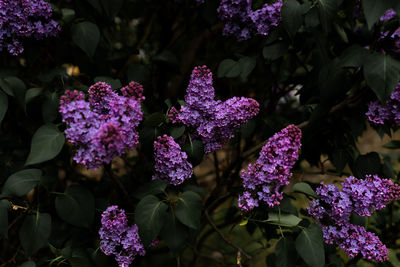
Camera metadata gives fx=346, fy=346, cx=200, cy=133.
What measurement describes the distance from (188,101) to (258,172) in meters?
0.31

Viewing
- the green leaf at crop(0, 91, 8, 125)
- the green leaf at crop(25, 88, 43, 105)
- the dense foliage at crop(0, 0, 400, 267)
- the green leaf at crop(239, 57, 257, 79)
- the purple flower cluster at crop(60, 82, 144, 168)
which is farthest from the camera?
the green leaf at crop(239, 57, 257, 79)

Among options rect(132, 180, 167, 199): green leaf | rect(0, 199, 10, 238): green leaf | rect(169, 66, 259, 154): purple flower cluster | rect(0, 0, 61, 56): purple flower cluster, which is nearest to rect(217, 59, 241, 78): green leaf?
rect(169, 66, 259, 154): purple flower cluster

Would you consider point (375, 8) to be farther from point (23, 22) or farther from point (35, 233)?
point (35, 233)

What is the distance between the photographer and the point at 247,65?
1.36 meters

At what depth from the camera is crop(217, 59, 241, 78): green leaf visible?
1.35 metres

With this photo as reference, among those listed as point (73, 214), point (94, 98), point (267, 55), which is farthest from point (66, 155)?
point (267, 55)

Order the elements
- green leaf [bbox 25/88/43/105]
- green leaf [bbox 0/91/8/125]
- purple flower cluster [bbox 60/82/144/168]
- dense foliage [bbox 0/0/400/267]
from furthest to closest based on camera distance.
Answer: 1. green leaf [bbox 25/88/43/105]
2. green leaf [bbox 0/91/8/125]
3. dense foliage [bbox 0/0/400/267]
4. purple flower cluster [bbox 60/82/144/168]

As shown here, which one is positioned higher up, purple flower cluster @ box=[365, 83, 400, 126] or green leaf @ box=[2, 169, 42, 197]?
purple flower cluster @ box=[365, 83, 400, 126]

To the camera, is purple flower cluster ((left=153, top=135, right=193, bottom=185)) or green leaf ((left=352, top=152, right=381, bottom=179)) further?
green leaf ((left=352, top=152, right=381, bottom=179))

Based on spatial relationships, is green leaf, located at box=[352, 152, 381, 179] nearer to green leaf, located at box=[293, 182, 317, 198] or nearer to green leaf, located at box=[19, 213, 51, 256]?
green leaf, located at box=[293, 182, 317, 198]

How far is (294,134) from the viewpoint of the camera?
1.02 metres

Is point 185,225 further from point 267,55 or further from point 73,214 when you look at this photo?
point 267,55

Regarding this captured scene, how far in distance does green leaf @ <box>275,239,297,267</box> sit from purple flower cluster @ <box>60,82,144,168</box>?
23.3 inches

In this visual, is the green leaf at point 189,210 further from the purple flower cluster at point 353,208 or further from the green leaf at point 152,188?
the purple flower cluster at point 353,208
